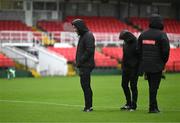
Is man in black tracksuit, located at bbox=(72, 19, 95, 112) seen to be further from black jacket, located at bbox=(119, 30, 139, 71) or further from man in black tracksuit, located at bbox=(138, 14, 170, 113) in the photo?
man in black tracksuit, located at bbox=(138, 14, 170, 113)

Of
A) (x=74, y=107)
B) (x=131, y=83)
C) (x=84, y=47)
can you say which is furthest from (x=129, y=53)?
(x=74, y=107)

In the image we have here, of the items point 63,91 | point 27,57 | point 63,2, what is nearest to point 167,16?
point 63,2

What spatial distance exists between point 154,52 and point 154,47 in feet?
0.44

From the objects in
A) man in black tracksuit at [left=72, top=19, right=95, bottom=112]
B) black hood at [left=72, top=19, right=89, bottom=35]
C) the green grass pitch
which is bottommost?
the green grass pitch

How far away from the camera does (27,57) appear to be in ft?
152

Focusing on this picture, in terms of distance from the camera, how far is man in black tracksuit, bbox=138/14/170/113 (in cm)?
1733

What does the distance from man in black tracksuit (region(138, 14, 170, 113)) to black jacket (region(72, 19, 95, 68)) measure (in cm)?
140

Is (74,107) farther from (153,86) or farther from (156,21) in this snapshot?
(156,21)

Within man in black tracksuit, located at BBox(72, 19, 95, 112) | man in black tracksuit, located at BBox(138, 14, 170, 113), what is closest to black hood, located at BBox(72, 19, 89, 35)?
man in black tracksuit, located at BBox(72, 19, 95, 112)

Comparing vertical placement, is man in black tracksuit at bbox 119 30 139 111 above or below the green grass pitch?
above

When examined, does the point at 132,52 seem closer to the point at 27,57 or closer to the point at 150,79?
the point at 150,79

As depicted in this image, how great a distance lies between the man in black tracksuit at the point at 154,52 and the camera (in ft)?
56.9

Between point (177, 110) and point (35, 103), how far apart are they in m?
5.24

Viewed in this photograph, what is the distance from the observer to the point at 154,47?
1734 centimetres
